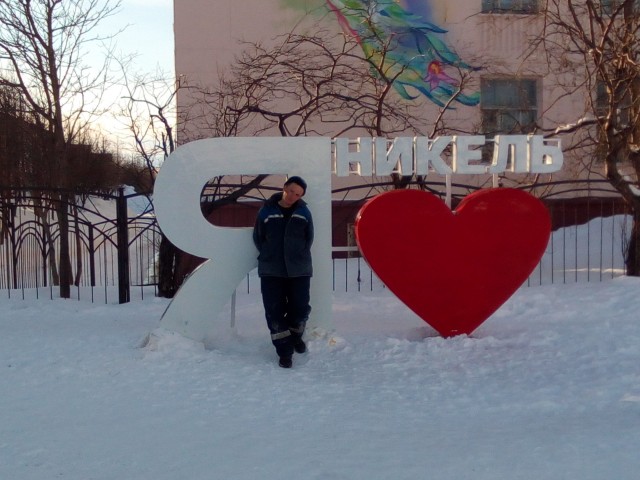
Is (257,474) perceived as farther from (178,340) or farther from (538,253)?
(538,253)

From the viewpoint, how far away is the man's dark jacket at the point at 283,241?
5.77m

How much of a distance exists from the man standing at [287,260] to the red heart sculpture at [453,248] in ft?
2.08

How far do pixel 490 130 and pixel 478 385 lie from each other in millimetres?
9912

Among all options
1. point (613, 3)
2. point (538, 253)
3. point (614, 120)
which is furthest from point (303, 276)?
point (613, 3)

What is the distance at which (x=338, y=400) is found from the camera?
15.5 ft

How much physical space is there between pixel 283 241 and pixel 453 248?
1632 mm

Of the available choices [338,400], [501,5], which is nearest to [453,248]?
[338,400]

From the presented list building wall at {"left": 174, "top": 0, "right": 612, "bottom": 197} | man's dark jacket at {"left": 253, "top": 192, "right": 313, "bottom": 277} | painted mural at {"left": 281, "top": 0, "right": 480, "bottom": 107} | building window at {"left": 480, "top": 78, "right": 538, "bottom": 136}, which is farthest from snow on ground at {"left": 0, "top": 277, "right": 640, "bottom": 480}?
painted mural at {"left": 281, "top": 0, "right": 480, "bottom": 107}

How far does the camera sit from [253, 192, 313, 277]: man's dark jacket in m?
5.77

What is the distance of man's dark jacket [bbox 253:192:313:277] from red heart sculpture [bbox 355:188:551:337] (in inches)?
23.5

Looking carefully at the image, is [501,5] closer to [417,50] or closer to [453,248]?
[417,50]

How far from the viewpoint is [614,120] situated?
885 cm

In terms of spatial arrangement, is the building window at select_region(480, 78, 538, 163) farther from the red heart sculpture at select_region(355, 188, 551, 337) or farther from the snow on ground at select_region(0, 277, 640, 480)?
the red heart sculpture at select_region(355, 188, 551, 337)

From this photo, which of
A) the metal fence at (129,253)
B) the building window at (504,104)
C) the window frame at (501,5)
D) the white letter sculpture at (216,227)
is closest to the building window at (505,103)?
the building window at (504,104)
